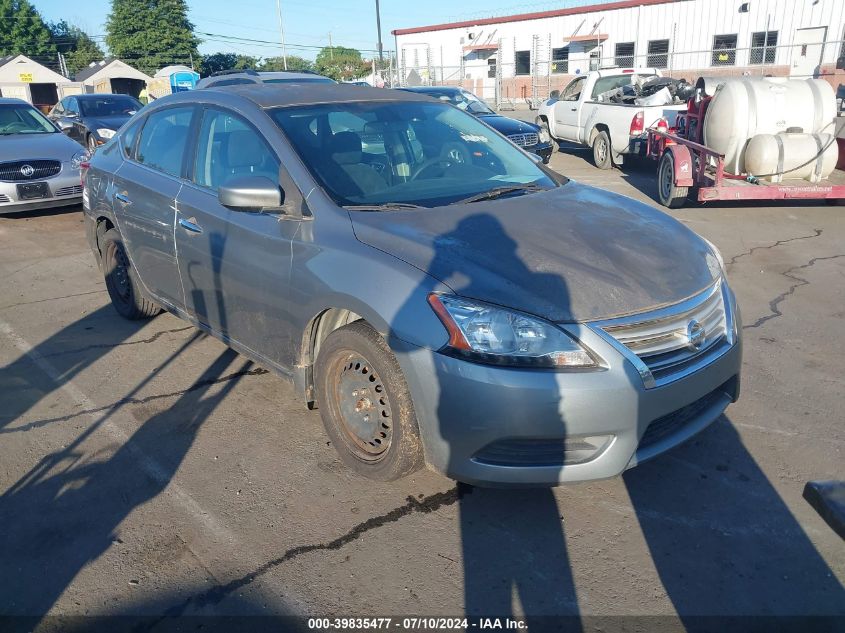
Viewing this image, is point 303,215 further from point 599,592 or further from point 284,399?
point 599,592

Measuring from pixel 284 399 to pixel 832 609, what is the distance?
9.80 feet

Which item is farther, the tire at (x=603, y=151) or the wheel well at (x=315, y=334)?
the tire at (x=603, y=151)

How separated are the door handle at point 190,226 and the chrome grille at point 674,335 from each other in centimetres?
247

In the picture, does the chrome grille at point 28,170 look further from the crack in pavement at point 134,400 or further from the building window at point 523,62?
the building window at point 523,62

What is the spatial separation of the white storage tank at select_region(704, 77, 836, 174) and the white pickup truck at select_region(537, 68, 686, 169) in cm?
254

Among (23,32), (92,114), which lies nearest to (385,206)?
(92,114)

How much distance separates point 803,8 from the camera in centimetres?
2955

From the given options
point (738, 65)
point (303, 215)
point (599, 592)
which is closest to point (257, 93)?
point (303, 215)

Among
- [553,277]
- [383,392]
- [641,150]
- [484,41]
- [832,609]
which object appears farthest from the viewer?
[484,41]

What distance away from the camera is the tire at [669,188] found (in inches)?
374

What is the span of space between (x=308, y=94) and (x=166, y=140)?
3.74ft

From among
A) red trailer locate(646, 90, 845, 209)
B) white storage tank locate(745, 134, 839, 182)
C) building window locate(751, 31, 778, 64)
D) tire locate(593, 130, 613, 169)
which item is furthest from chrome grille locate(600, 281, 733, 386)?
building window locate(751, 31, 778, 64)

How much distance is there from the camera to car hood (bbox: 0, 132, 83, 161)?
945cm

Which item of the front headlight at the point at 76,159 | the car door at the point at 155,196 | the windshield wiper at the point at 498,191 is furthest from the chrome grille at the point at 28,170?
the windshield wiper at the point at 498,191
